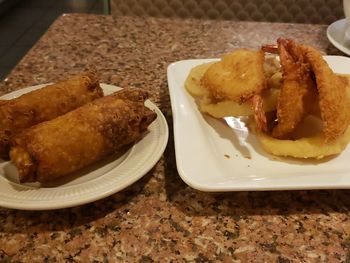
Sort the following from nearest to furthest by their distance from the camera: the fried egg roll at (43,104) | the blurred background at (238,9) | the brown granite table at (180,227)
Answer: the brown granite table at (180,227) → the fried egg roll at (43,104) → the blurred background at (238,9)

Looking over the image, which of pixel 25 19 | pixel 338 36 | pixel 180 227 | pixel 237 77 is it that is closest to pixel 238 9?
pixel 338 36

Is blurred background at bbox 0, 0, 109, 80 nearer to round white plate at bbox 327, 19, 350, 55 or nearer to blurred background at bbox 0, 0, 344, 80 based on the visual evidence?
blurred background at bbox 0, 0, 344, 80

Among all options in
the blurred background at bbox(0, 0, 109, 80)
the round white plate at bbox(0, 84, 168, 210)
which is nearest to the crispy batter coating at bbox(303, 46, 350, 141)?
the round white plate at bbox(0, 84, 168, 210)

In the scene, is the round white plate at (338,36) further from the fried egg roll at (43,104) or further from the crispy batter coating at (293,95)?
the fried egg roll at (43,104)

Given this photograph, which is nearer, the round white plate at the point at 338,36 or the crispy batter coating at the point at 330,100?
the crispy batter coating at the point at 330,100

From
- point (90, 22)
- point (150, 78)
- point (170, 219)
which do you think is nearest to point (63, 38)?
point (90, 22)

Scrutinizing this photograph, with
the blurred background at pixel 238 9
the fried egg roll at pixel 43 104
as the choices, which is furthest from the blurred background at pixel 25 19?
the fried egg roll at pixel 43 104

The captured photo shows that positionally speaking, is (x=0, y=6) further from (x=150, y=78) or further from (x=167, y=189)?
(x=167, y=189)
